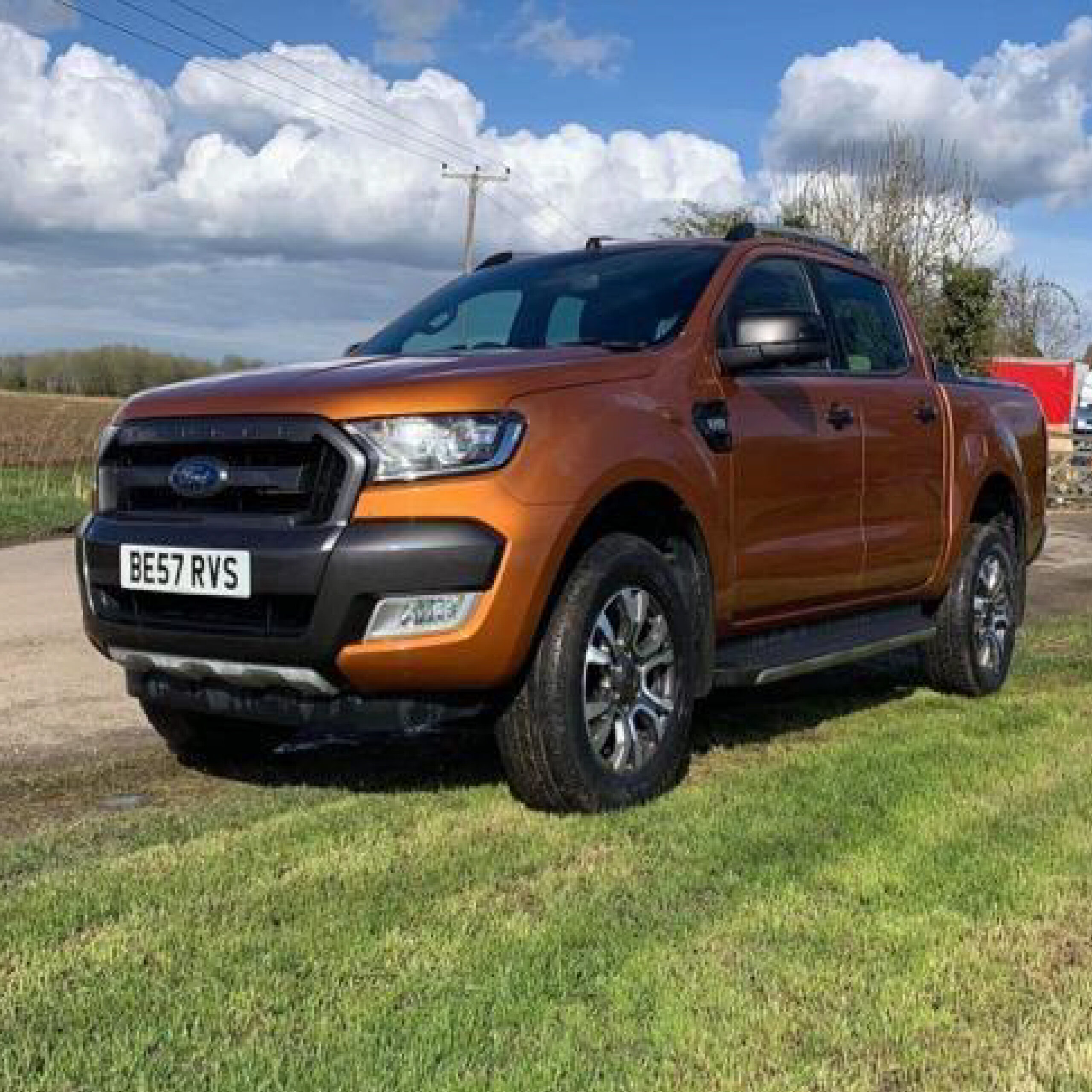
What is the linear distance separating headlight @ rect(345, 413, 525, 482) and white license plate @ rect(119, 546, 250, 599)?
1.54 ft

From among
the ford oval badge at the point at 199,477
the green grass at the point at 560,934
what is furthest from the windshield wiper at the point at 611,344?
the green grass at the point at 560,934

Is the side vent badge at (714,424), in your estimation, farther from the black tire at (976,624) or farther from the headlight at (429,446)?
the black tire at (976,624)

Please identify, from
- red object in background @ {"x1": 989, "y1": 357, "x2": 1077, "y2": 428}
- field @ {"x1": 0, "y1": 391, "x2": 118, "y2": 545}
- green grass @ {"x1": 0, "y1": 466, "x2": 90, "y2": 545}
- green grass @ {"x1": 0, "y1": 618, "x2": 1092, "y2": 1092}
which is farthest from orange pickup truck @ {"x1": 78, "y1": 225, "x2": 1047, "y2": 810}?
red object in background @ {"x1": 989, "y1": 357, "x2": 1077, "y2": 428}

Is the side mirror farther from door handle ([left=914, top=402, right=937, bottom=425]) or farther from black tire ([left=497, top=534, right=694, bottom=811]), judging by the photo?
door handle ([left=914, top=402, right=937, bottom=425])

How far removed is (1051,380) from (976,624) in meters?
40.1

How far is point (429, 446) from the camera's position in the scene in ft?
13.6

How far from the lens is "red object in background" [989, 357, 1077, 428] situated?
43.7 metres

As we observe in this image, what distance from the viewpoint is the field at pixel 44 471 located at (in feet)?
48.1

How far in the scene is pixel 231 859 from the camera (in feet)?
13.2

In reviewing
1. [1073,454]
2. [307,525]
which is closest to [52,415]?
[1073,454]

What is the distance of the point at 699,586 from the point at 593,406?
2.76ft

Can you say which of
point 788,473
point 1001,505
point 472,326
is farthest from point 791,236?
point 1001,505

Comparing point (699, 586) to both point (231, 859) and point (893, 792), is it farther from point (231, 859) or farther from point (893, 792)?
point (231, 859)

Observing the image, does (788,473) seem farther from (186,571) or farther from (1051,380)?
(1051,380)
